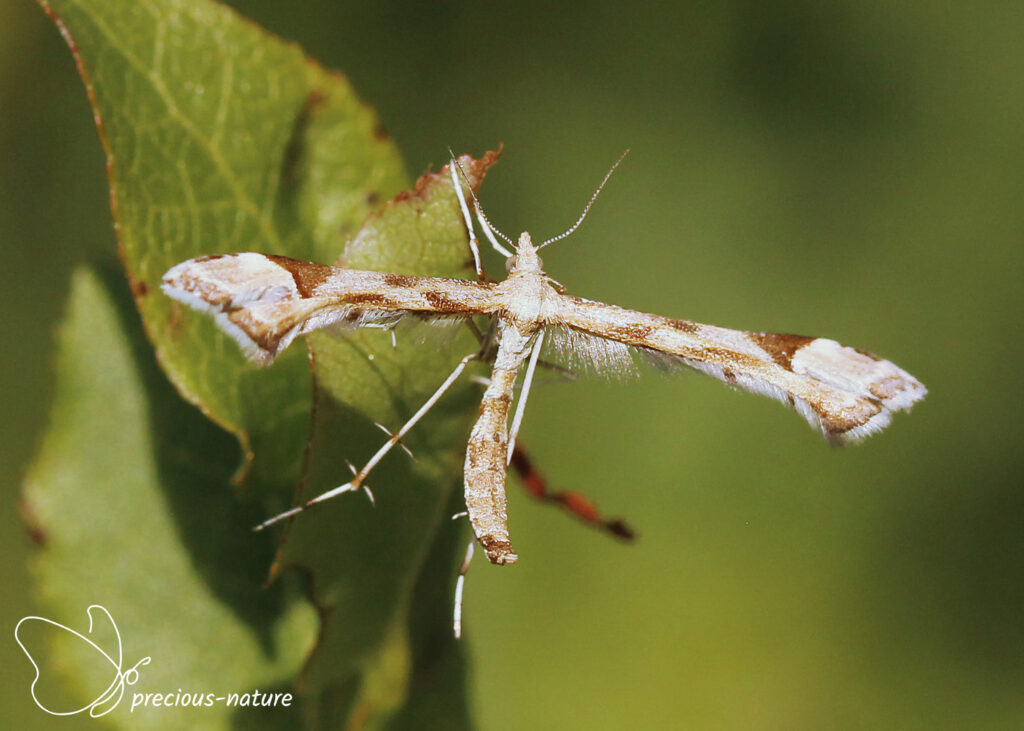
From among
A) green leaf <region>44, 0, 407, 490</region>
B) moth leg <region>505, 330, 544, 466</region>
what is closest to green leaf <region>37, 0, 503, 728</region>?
green leaf <region>44, 0, 407, 490</region>

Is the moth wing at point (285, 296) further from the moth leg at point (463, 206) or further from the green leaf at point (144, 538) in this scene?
the green leaf at point (144, 538)

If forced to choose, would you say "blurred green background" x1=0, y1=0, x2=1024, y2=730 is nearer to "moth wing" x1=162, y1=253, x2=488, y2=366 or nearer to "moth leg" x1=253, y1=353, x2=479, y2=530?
"moth wing" x1=162, y1=253, x2=488, y2=366

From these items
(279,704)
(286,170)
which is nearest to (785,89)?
(286,170)

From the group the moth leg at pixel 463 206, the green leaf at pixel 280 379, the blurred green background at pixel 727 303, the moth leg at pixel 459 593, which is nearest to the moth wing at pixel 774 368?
the moth leg at pixel 463 206

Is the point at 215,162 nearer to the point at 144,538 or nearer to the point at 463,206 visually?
the point at 463,206

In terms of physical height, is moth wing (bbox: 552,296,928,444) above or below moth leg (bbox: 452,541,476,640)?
above

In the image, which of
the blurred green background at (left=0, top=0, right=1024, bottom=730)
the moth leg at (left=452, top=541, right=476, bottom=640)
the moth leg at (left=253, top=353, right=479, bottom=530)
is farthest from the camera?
the blurred green background at (left=0, top=0, right=1024, bottom=730)

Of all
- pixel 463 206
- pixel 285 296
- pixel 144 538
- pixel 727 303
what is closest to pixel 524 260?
pixel 463 206
